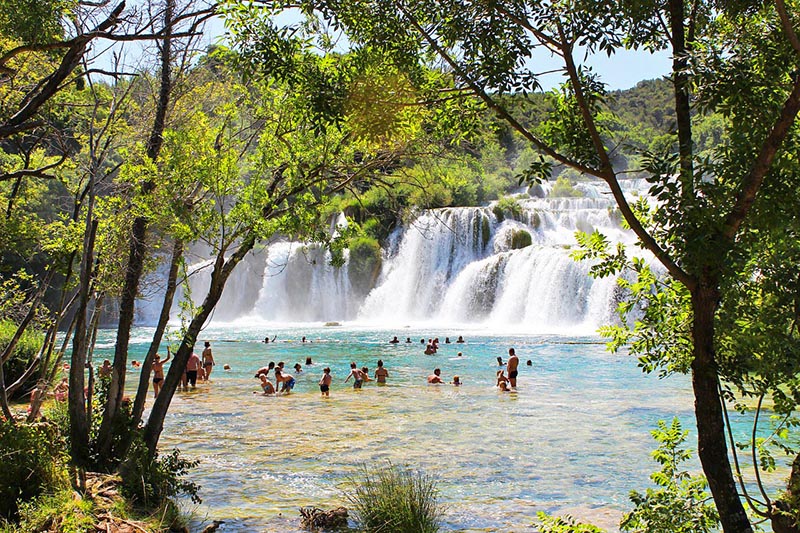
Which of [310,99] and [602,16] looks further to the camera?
[310,99]

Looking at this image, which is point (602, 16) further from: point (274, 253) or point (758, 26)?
point (274, 253)

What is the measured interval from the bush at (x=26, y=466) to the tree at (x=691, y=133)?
4.78 m

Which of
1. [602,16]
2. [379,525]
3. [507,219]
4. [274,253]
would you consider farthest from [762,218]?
[274,253]

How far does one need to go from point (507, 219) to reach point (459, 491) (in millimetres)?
34308

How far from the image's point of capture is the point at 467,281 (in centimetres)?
4103

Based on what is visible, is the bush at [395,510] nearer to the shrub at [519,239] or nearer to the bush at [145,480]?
the bush at [145,480]

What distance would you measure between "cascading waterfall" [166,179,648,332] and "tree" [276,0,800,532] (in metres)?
28.3

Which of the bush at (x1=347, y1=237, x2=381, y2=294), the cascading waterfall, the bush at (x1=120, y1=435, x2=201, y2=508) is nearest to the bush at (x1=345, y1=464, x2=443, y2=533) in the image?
the bush at (x1=120, y1=435, x2=201, y2=508)

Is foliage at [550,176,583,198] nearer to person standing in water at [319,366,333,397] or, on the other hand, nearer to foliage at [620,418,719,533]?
person standing in water at [319,366,333,397]

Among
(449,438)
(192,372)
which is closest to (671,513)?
(449,438)

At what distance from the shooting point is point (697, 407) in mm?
4164

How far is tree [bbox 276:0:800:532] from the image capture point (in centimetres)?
396

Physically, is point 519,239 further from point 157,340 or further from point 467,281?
point 157,340

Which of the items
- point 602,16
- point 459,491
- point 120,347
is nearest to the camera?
point 602,16
